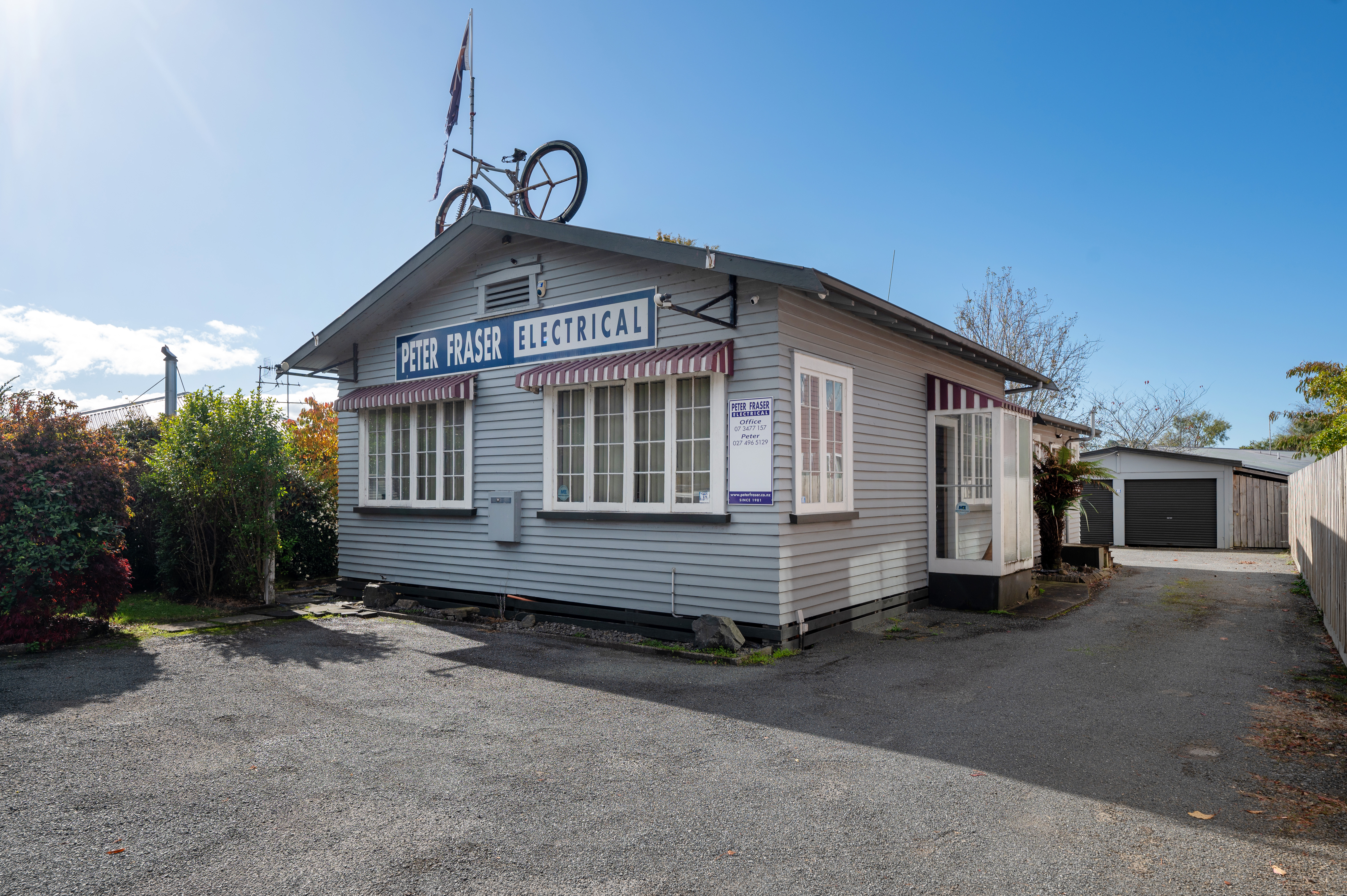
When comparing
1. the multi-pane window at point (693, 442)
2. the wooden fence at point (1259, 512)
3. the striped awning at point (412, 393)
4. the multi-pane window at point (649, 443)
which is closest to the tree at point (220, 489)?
the striped awning at point (412, 393)

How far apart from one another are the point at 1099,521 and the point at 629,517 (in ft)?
62.9

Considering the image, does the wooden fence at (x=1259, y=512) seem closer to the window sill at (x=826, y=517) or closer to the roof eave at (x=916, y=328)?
the roof eave at (x=916, y=328)

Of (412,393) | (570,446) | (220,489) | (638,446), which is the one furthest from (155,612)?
(638,446)

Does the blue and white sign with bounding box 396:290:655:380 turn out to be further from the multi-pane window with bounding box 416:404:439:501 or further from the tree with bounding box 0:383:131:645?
the tree with bounding box 0:383:131:645

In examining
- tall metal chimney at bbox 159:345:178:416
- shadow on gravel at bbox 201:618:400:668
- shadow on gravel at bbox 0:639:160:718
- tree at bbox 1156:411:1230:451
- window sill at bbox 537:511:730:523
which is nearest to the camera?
shadow on gravel at bbox 0:639:160:718

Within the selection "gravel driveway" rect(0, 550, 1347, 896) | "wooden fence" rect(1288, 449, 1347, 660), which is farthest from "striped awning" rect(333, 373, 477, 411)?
"wooden fence" rect(1288, 449, 1347, 660)

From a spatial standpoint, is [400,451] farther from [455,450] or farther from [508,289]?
[508,289]

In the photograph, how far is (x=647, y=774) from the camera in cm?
458

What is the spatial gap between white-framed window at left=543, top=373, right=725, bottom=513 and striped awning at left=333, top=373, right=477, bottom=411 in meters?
1.26

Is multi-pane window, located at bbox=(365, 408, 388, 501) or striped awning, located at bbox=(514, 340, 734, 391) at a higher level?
striped awning, located at bbox=(514, 340, 734, 391)

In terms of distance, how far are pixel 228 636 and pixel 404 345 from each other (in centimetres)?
439

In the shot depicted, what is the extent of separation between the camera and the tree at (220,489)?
10.3 meters

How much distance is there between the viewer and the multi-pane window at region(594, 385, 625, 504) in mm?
8938

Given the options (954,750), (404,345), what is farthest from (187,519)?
(954,750)
